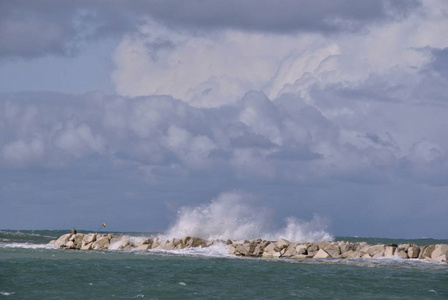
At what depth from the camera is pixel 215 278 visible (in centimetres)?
3438

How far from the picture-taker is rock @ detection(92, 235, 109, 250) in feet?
188

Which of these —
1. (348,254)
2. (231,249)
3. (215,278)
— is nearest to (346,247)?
(348,254)

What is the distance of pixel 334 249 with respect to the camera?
4881cm

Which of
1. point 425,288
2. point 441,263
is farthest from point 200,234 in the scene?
point 425,288

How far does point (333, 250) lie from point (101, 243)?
1856 centimetres

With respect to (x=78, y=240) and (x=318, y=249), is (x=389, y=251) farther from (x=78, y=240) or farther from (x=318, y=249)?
(x=78, y=240)

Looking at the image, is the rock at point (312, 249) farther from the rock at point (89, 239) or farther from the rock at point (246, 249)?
the rock at point (89, 239)

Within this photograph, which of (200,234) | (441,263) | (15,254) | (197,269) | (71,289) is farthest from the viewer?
(200,234)

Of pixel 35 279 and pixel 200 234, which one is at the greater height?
pixel 200 234

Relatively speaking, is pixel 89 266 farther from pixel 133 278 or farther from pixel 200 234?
pixel 200 234

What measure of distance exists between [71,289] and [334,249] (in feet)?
75.2

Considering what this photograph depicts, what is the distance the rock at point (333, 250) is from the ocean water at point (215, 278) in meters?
2.50

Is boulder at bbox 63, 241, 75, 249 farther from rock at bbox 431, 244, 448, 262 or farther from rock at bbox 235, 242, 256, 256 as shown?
rock at bbox 431, 244, 448, 262

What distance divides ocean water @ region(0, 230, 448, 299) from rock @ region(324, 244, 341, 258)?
8.20 feet
